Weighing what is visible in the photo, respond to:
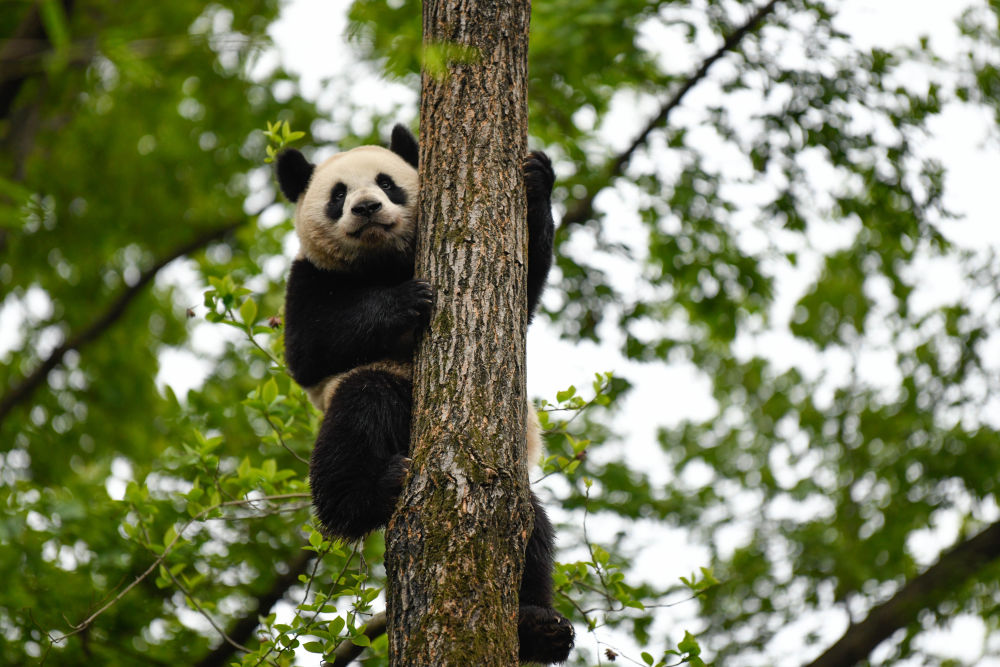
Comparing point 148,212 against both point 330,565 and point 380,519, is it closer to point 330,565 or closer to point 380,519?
point 330,565

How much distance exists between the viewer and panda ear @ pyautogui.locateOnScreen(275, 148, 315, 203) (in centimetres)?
565

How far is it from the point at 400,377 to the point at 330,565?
2457mm

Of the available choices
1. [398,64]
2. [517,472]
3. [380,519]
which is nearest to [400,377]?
[380,519]

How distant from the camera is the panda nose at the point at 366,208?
487 centimetres

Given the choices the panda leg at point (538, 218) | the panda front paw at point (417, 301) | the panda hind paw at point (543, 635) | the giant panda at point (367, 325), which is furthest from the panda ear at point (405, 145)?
the panda hind paw at point (543, 635)

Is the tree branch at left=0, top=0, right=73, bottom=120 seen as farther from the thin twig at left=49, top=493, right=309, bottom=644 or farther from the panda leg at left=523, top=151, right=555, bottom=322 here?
the panda leg at left=523, top=151, right=555, bottom=322

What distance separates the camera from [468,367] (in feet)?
10.9

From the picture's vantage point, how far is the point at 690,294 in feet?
27.6

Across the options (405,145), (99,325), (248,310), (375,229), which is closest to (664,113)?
(405,145)

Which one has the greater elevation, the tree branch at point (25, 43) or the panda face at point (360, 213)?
the tree branch at point (25, 43)

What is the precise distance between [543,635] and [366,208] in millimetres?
2384

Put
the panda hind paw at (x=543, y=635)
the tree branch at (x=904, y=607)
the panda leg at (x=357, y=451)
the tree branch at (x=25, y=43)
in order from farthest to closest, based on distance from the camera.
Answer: the tree branch at (x=904, y=607) → the tree branch at (x=25, y=43) → the panda leg at (x=357, y=451) → the panda hind paw at (x=543, y=635)

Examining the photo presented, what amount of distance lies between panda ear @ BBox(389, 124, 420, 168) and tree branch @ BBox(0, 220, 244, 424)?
7.03 meters

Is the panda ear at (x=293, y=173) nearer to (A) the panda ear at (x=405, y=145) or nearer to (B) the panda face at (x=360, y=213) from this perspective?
(B) the panda face at (x=360, y=213)
